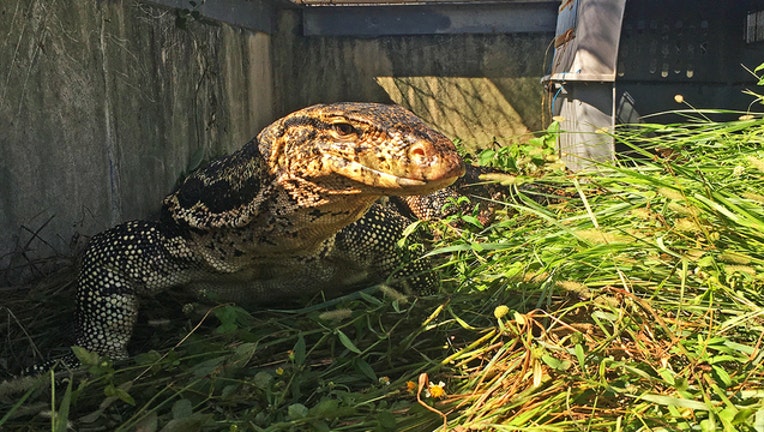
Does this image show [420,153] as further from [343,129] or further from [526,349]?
[526,349]

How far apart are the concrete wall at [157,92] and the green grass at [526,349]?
2.21 feet

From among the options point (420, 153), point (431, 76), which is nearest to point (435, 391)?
point (420, 153)

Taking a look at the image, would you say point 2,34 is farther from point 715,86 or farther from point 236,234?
point 715,86

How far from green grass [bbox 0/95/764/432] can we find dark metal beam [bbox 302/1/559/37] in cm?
457

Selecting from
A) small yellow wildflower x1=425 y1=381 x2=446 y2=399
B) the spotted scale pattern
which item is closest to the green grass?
small yellow wildflower x1=425 y1=381 x2=446 y2=399

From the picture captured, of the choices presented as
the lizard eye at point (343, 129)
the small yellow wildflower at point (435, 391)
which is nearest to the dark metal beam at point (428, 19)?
the lizard eye at point (343, 129)

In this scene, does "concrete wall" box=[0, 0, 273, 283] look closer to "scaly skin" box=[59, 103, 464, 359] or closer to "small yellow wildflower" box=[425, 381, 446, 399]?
"scaly skin" box=[59, 103, 464, 359]

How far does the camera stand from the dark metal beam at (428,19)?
24.1 feet

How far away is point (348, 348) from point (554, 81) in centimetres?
410

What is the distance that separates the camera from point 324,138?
244cm

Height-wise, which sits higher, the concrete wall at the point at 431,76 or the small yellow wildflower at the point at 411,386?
the concrete wall at the point at 431,76

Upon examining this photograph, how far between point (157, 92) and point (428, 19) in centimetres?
363

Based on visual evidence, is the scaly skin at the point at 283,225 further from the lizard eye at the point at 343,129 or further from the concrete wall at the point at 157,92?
the concrete wall at the point at 157,92

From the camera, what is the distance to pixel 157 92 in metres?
4.49
